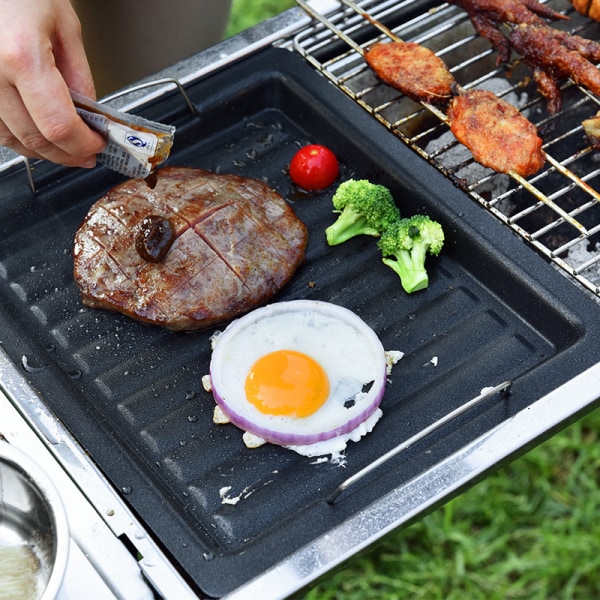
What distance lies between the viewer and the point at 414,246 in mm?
4043

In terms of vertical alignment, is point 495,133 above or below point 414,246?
above

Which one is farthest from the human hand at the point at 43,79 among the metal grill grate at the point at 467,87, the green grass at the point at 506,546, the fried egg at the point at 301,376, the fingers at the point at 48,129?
the green grass at the point at 506,546

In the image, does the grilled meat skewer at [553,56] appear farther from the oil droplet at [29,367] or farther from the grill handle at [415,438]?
the oil droplet at [29,367]

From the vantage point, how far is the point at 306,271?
13.9 feet

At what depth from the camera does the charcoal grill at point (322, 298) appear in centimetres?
322

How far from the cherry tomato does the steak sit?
8.5 inches

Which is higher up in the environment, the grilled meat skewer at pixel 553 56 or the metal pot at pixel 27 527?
the grilled meat skewer at pixel 553 56

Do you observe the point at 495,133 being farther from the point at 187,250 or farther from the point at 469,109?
the point at 187,250

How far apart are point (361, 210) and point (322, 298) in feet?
1.55

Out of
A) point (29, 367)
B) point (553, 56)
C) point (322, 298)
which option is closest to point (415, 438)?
point (322, 298)

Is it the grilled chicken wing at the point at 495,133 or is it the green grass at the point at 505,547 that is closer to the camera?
the grilled chicken wing at the point at 495,133

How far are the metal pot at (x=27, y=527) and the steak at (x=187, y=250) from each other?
125cm

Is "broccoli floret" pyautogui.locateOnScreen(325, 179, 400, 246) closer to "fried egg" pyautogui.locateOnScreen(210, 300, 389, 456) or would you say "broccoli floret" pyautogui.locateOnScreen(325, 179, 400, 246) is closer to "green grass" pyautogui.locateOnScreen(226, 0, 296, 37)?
"fried egg" pyautogui.locateOnScreen(210, 300, 389, 456)

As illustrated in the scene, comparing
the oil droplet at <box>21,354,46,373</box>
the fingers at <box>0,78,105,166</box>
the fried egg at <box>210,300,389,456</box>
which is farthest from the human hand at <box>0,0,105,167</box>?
the fried egg at <box>210,300,389,456</box>
